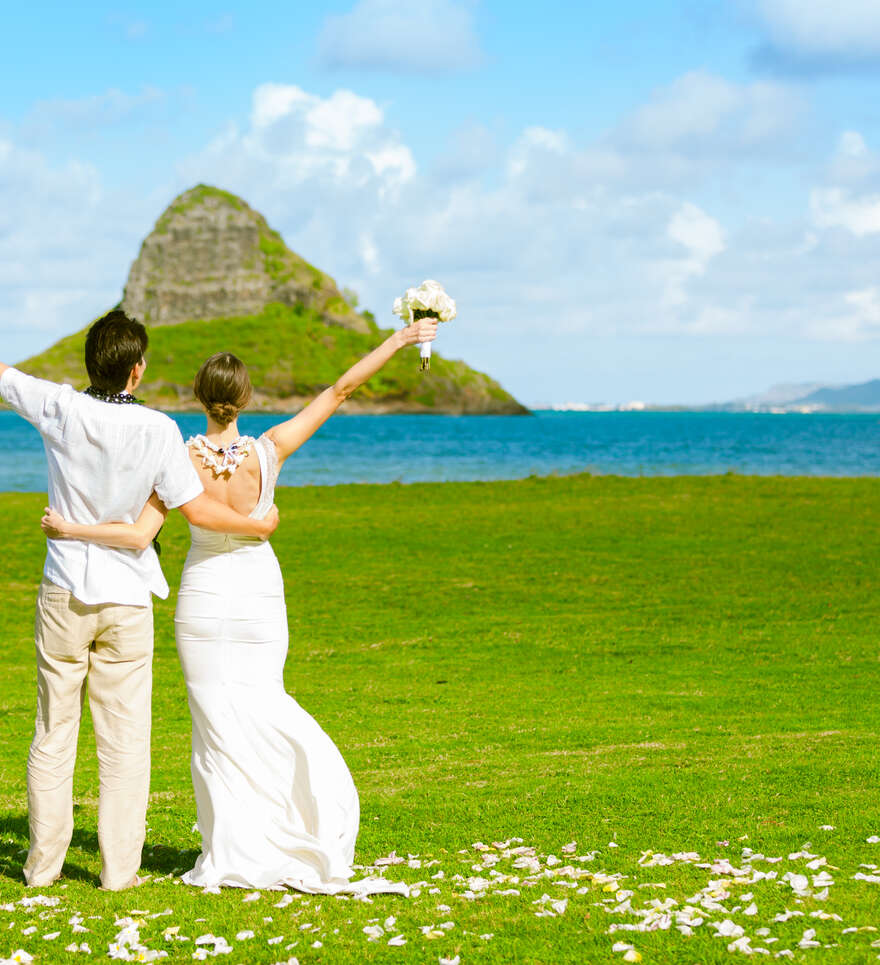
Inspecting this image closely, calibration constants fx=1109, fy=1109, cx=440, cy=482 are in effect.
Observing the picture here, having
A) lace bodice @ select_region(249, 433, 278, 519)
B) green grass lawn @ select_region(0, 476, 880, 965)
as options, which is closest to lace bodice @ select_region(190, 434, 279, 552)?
lace bodice @ select_region(249, 433, 278, 519)

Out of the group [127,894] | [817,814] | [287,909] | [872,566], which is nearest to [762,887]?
[817,814]

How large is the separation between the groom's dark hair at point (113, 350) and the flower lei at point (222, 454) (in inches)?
23.8

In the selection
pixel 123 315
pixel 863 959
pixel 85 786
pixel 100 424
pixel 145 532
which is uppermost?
pixel 123 315

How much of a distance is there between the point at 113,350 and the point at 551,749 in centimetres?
623

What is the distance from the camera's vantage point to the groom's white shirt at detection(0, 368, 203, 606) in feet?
19.6

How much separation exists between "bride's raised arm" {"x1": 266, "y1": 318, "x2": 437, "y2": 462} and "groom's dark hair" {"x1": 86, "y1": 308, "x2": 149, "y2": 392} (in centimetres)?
92

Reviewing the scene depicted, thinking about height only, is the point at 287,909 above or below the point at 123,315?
below

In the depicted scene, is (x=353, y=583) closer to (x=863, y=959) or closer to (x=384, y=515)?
(x=384, y=515)

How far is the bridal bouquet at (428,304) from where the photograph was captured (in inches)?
273

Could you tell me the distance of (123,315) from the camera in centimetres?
600

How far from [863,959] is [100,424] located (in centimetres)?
459

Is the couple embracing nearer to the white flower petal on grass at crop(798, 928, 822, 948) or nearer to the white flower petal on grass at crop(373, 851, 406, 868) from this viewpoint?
the white flower petal on grass at crop(373, 851, 406, 868)

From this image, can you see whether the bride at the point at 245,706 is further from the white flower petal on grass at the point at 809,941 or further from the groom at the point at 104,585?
the white flower petal on grass at the point at 809,941

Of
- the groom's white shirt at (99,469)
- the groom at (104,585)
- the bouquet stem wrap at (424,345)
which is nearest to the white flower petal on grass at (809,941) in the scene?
the groom at (104,585)
